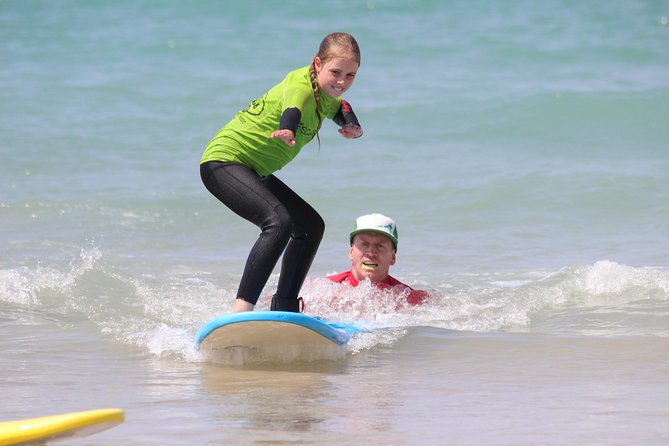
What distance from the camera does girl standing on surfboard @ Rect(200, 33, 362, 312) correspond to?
555 cm

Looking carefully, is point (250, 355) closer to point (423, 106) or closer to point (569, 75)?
point (423, 106)

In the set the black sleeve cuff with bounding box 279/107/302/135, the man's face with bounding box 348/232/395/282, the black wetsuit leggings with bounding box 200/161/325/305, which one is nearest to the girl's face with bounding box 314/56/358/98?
the black sleeve cuff with bounding box 279/107/302/135

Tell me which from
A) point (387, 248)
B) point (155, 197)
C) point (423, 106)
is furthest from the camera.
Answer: point (423, 106)

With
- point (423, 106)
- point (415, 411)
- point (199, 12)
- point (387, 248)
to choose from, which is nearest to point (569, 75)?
point (423, 106)

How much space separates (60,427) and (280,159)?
2.67 meters

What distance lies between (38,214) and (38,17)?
13.6m

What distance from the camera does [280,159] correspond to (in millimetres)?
5859

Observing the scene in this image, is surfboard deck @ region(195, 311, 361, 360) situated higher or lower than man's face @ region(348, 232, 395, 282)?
lower

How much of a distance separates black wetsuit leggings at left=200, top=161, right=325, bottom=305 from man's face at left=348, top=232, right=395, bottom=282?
4.66 ft

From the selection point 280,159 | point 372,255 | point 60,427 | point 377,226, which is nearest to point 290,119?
point 280,159

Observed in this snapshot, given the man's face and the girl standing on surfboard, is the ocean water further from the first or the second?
the girl standing on surfboard

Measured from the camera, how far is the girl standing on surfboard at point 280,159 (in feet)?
18.2

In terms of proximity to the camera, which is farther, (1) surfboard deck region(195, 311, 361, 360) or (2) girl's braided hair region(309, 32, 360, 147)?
(2) girl's braided hair region(309, 32, 360, 147)

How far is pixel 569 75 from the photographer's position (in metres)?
19.9
